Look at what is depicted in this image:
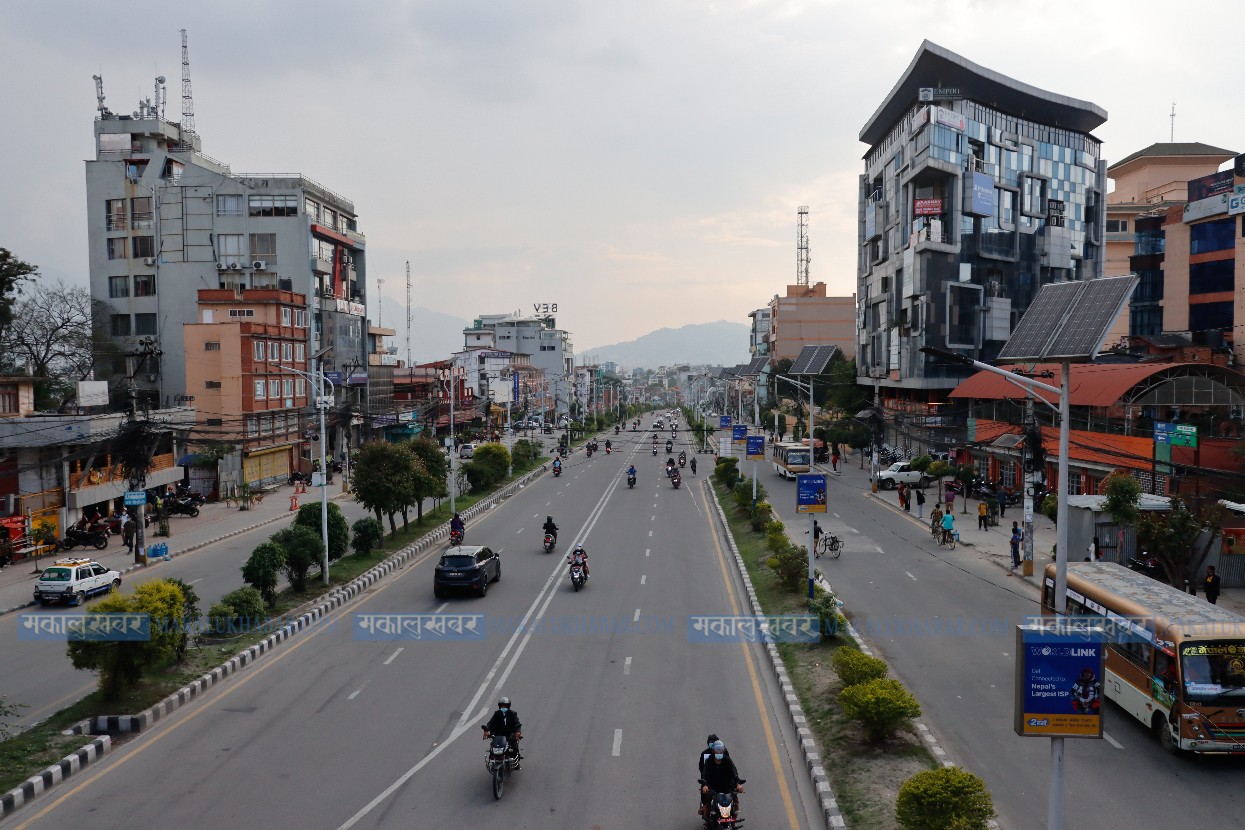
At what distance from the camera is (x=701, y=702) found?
47.4ft

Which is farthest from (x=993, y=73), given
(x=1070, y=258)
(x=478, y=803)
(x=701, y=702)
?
(x=478, y=803)

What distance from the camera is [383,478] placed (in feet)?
95.9

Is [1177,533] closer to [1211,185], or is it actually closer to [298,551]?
[298,551]

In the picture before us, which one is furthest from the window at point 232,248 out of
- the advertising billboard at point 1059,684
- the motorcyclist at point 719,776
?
the advertising billboard at point 1059,684

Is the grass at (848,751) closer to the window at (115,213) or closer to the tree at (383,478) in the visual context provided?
the tree at (383,478)

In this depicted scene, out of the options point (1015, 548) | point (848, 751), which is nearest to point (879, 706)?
point (848, 751)

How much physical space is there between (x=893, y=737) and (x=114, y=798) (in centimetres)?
1055

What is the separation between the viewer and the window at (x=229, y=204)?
6247cm

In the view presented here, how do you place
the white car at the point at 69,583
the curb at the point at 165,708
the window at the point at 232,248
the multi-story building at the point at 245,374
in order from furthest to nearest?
the window at the point at 232,248, the multi-story building at the point at 245,374, the white car at the point at 69,583, the curb at the point at 165,708

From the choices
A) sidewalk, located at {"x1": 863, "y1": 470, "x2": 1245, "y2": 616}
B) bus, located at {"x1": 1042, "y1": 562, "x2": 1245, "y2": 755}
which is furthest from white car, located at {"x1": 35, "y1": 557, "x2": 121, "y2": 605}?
sidewalk, located at {"x1": 863, "y1": 470, "x2": 1245, "y2": 616}

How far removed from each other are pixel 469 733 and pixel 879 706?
616 cm

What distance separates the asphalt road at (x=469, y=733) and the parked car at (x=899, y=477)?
84.9ft

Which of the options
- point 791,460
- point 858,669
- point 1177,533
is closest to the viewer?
point 858,669

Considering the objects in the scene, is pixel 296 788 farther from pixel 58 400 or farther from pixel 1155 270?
pixel 1155 270
